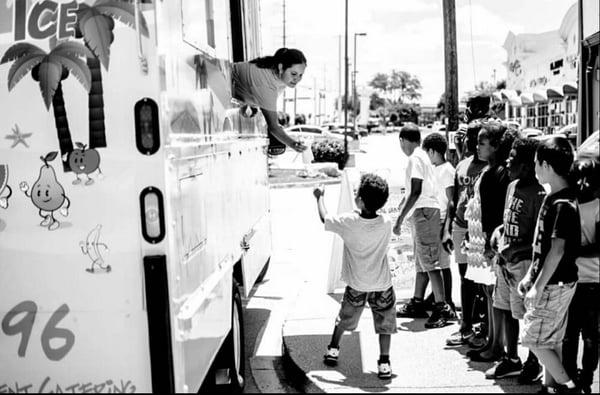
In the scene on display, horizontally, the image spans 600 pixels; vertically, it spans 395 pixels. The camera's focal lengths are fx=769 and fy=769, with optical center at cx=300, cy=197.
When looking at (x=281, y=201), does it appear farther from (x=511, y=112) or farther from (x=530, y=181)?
(x=511, y=112)

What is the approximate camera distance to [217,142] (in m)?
5.04

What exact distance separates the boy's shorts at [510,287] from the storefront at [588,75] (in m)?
2.16

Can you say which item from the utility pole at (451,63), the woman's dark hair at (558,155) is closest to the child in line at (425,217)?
the woman's dark hair at (558,155)

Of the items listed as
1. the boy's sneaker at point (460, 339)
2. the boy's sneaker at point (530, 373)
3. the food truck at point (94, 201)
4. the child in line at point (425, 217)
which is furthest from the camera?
the child in line at point (425, 217)

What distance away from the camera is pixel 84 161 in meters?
3.73

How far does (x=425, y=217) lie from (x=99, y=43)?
412 cm

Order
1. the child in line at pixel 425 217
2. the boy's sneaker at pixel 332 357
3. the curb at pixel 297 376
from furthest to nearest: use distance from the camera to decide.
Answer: the child in line at pixel 425 217 → the boy's sneaker at pixel 332 357 → the curb at pixel 297 376

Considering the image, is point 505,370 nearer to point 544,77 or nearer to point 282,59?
point 282,59

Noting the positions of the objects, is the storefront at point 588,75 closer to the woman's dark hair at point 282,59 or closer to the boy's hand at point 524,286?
the boy's hand at point 524,286

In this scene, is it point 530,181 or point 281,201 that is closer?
point 530,181

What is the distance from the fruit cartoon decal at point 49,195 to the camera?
376cm

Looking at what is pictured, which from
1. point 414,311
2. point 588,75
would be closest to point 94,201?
point 414,311

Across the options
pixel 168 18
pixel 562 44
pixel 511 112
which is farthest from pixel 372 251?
pixel 511 112

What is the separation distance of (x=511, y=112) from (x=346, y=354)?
5754cm
